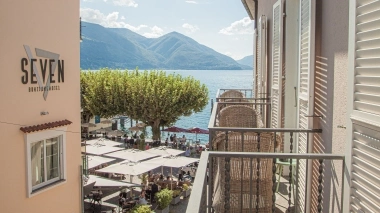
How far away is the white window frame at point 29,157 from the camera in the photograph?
388 inches

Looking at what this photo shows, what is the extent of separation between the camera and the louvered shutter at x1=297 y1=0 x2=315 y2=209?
189 inches

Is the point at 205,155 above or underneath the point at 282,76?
underneath

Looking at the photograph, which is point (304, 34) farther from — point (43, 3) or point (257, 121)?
point (43, 3)

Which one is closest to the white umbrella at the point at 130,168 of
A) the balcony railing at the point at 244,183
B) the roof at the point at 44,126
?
the roof at the point at 44,126

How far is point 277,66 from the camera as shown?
8.52 meters

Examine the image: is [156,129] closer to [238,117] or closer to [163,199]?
[163,199]

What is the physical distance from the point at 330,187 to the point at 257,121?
305 cm

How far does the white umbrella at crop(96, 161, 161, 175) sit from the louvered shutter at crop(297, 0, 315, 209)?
11673 mm

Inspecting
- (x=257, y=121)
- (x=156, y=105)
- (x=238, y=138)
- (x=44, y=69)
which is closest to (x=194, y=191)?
(x=238, y=138)

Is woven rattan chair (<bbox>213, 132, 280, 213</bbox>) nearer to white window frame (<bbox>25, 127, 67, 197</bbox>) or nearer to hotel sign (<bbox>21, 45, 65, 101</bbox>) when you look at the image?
white window frame (<bbox>25, 127, 67, 197</bbox>)

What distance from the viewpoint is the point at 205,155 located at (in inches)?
130

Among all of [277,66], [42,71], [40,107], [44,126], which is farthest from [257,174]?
[42,71]

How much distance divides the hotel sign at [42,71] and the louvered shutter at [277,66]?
222 inches

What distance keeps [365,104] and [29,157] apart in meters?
8.75
